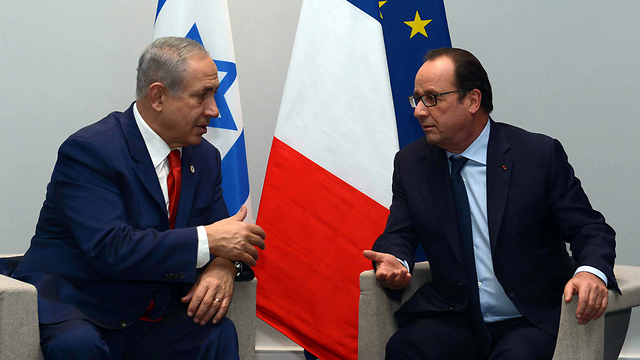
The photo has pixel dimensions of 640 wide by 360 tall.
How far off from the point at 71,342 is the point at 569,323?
137cm

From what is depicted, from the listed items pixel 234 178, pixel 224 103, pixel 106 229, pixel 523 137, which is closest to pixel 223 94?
pixel 224 103

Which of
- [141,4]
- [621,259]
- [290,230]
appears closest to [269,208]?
[290,230]

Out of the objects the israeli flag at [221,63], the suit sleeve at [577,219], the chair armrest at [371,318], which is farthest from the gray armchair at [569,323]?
the israeli flag at [221,63]

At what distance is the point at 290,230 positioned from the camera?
8.59ft

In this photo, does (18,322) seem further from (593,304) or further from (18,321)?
(593,304)

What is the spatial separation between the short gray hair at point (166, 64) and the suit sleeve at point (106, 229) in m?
0.31

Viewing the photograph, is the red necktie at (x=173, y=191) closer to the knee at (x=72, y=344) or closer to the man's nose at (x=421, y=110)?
the knee at (x=72, y=344)

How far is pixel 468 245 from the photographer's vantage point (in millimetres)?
2061

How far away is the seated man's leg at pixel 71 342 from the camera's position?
1.58m

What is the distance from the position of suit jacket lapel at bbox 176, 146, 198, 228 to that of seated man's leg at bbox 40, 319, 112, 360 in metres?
0.47

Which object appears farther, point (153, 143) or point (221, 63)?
point (221, 63)

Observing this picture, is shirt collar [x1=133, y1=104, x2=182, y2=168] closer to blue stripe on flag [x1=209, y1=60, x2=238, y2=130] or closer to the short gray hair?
the short gray hair

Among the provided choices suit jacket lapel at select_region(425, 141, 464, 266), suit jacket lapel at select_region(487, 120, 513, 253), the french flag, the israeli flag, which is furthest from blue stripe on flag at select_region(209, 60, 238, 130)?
suit jacket lapel at select_region(487, 120, 513, 253)

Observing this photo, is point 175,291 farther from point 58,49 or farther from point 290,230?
point 58,49
